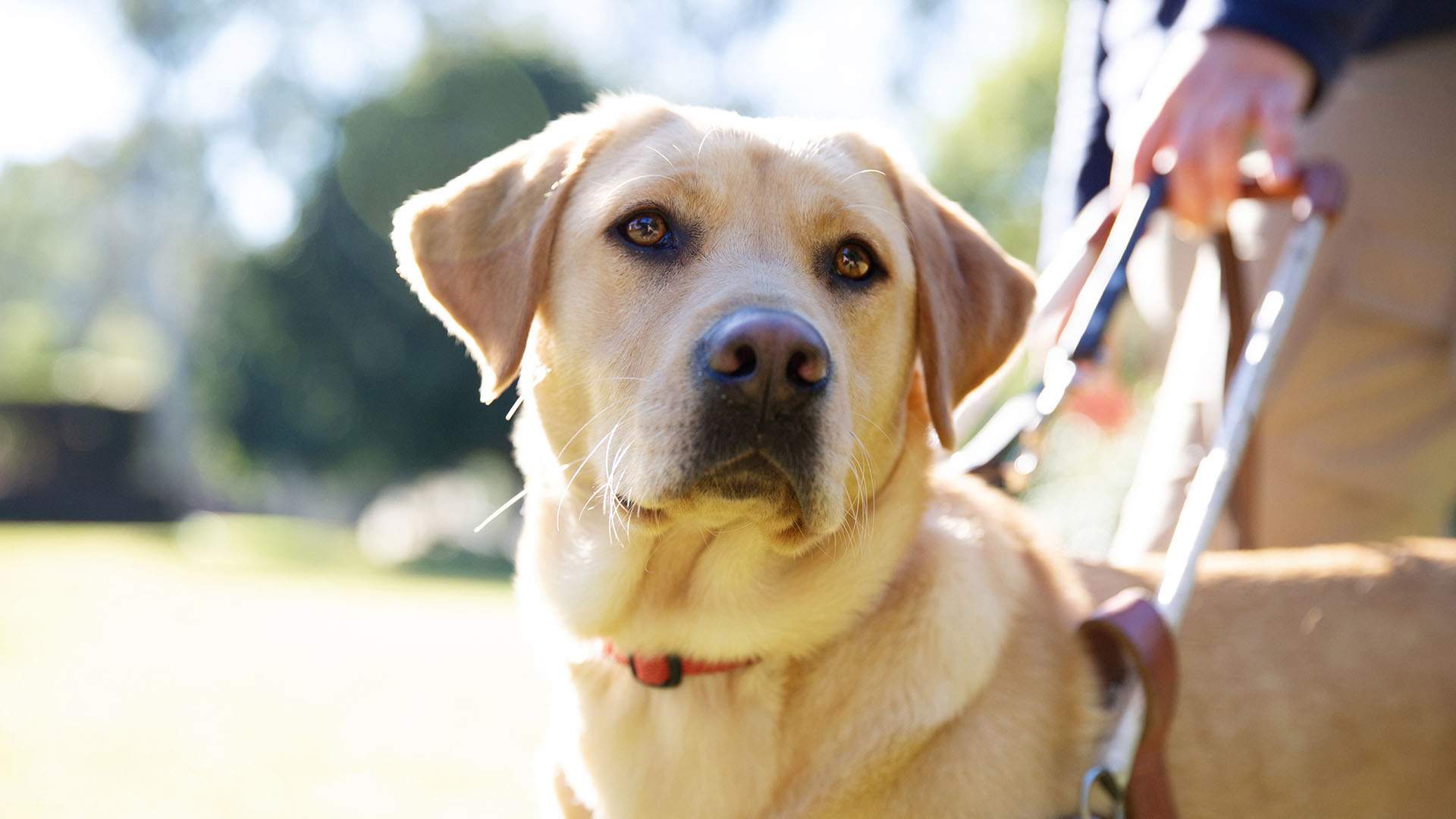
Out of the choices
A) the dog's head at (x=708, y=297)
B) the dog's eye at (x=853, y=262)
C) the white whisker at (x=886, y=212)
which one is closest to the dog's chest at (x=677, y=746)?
the dog's head at (x=708, y=297)

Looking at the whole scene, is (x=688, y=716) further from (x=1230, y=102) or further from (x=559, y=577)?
(x=1230, y=102)

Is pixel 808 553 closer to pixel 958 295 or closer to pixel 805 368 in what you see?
pixel 805 368

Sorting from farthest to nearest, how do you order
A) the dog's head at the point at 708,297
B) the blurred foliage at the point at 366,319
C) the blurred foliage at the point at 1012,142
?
1. the blurred foliage at the point at 1012,142
2. the blurred foliage at the point at 366,319
3. the dog's head at the point at 708,297

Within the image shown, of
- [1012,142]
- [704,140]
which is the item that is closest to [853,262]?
[704,140]

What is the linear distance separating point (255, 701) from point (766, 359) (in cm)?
589

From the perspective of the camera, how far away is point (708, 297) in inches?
96.9

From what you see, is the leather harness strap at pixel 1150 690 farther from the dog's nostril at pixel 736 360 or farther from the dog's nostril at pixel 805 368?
the dog's nostril at pixel 736 360

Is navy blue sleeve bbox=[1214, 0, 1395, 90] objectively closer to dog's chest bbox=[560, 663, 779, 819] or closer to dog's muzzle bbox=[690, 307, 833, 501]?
dog's muzzle bbox=[690, 307, 833, 501]

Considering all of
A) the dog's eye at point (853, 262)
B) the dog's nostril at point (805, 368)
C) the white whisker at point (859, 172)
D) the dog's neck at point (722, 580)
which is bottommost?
the dog's neck at point (722, 580)

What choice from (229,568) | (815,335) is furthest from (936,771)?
(229,568)

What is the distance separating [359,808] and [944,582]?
3.28m

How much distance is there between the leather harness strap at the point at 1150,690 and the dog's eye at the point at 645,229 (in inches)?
52.0

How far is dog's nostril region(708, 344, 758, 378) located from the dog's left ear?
0.67 meters

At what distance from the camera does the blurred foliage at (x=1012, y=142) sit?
29.9 metres
